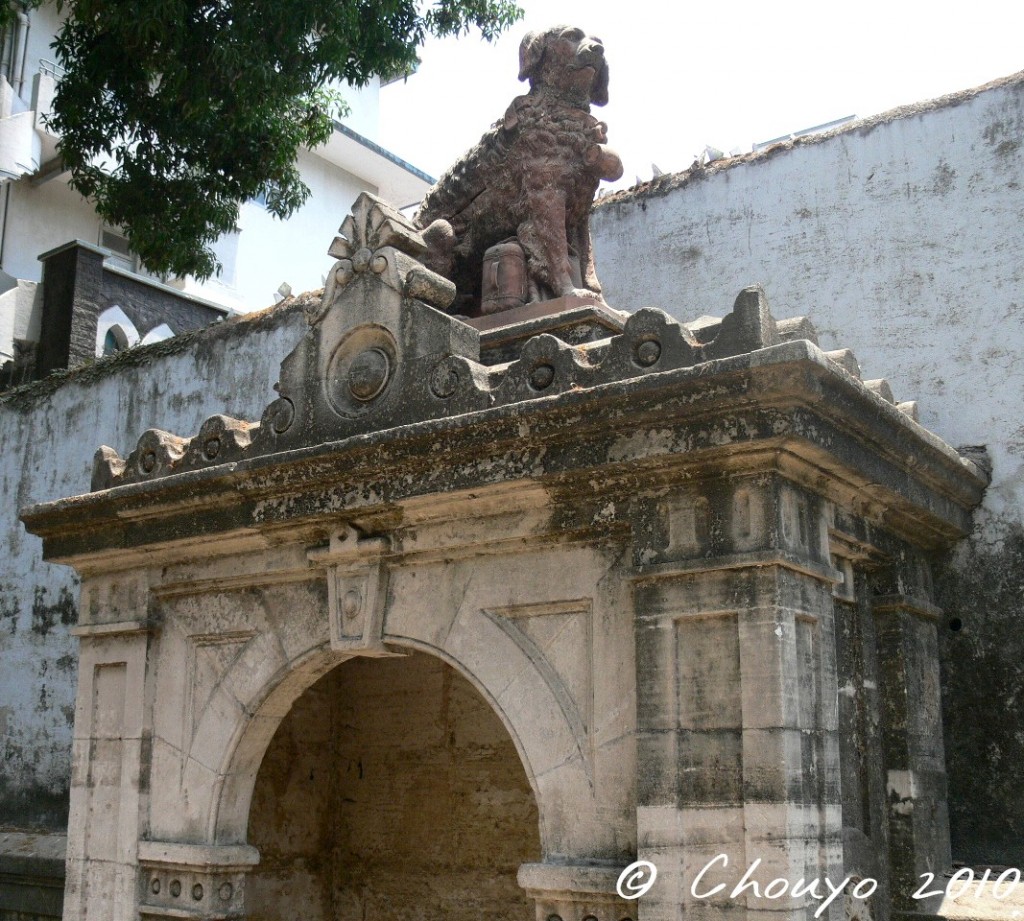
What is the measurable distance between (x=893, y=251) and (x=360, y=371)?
3.80 m

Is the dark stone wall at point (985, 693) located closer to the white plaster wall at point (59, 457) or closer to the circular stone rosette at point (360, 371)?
the circular stone rosette at point (360, 371)

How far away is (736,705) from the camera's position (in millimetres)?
5234

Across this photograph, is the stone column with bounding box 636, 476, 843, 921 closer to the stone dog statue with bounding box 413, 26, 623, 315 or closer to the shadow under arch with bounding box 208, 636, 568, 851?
the shadow under arch with bounding box 208, 636, 568, 851

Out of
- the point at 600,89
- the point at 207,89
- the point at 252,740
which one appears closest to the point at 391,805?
the point at 252,740

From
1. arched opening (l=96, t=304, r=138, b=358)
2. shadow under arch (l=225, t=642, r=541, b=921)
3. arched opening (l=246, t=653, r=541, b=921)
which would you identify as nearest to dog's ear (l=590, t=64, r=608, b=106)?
arched opening (l=246, t=653, r=541, b=921)

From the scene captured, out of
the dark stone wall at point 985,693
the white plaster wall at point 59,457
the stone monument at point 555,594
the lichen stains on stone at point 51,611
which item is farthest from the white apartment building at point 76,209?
the dark stone wall at point 985,693

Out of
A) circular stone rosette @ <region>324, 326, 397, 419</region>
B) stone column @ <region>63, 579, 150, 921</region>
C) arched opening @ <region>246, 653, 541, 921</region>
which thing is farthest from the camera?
arched opening @ <region>246, 653, 541, 921</region>

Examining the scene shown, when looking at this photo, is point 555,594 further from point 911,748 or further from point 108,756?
point 108,756

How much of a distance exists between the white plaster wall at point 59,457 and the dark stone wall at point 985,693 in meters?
6.39

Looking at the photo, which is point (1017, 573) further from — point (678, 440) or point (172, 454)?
point (172, 454)

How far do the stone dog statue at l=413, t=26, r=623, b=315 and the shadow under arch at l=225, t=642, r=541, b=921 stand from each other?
9.02 ft

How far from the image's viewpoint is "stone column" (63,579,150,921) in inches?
282

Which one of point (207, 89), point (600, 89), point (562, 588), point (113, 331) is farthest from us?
point (113, 331)

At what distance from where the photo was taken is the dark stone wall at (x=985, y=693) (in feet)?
23.1
